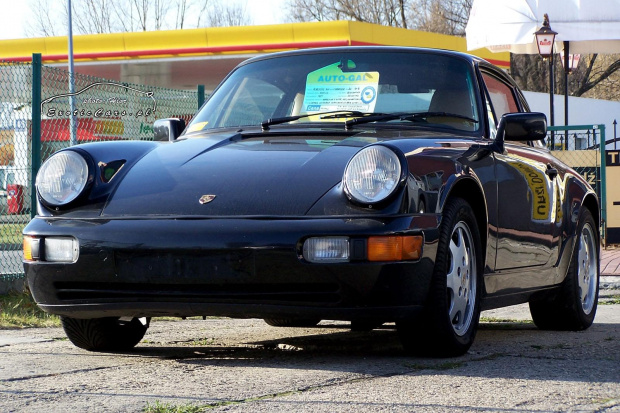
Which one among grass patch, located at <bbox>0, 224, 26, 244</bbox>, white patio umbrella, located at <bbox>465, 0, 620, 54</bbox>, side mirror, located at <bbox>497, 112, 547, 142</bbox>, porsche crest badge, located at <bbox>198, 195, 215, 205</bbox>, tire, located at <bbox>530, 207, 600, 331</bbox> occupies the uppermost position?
white patio umbrella, located at <bbox>465, 0, 620, 54</bbox>

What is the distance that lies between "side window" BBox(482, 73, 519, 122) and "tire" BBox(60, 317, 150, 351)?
2168 millimetres

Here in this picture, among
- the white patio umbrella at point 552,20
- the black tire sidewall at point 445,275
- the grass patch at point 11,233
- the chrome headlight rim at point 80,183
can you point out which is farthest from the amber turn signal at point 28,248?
the white patio umbrella at point 552,20

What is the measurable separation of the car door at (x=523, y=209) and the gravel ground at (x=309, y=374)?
36 centimetres

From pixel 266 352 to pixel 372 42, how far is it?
76.2ft

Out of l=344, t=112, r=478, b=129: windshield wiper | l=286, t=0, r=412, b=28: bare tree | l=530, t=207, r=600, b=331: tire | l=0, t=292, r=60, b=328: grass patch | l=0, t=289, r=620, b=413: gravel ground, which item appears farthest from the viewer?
l=286, t=0, r=412, b=28: bare tree

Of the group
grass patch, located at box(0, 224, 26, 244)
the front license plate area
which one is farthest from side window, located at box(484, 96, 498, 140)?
grass patch, located at box(0, 224, 26, 244)

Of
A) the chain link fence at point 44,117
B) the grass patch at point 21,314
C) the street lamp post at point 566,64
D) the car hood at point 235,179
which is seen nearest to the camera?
the car hood at point 235,179

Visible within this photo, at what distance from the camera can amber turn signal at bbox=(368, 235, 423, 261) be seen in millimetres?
3998

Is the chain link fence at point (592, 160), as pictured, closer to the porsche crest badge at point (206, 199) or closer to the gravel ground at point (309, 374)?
the gravel ground at point (309, 374)

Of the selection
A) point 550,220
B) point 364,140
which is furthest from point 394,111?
point 550,220

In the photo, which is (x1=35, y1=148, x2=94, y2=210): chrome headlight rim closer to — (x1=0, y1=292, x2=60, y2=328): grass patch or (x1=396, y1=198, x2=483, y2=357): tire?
(x1=396, y1=198, x2=483, y2=357): tire

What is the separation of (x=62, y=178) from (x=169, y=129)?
1.19 meters

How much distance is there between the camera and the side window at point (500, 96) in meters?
5.70

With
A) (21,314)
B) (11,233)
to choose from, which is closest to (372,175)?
(21,314)
